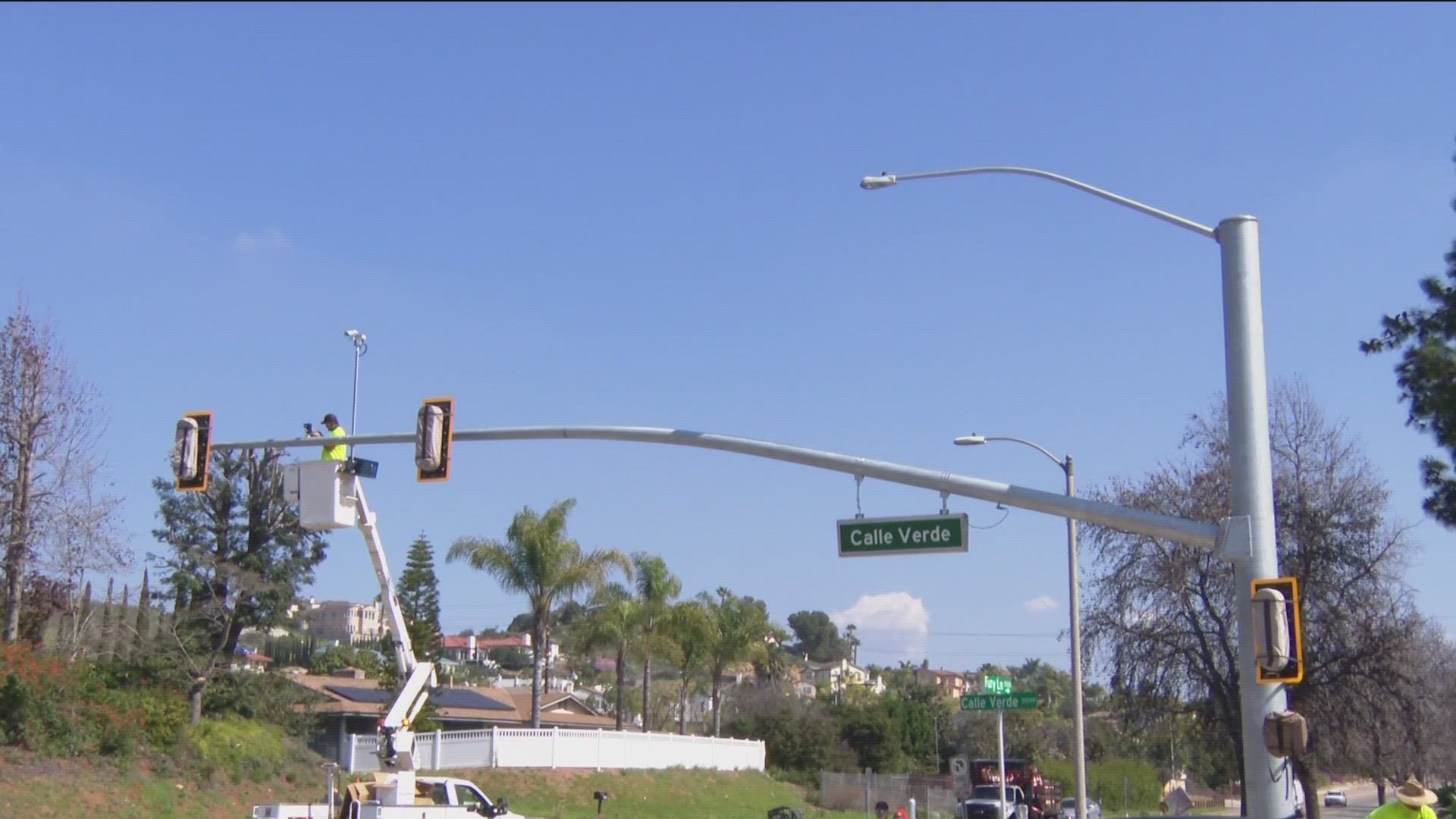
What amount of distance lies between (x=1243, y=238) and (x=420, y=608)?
80232 millimetres

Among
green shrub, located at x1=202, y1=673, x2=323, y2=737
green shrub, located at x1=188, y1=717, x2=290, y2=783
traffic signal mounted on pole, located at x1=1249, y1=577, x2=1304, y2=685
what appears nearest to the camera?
traffic signal mounted on pole, located at x1=1249, y1=577, x2=1304, y2=685

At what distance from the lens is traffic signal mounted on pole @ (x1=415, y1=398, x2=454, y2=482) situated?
16.8 m

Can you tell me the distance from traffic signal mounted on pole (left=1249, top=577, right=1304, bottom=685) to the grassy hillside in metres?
28.3

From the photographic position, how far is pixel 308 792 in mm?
41281

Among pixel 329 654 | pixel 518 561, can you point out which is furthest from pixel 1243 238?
pixel 329 654

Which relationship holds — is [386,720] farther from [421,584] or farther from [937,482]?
[421,584]

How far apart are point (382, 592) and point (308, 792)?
17494mm

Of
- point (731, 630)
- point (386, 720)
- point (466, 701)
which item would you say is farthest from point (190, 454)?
point (731, 630)

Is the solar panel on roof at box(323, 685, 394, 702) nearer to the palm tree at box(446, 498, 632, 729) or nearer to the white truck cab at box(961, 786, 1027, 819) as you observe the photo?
the palm tree at box(446, 498, 632, 729)

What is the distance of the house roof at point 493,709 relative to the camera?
5725 cm

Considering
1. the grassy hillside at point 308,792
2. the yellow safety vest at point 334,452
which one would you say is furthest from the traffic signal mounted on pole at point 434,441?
the grassy hillside at point 308,792

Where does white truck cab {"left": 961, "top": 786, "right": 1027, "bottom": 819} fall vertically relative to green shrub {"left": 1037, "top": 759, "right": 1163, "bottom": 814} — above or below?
above

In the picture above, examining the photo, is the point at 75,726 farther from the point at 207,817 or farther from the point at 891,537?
the point at 891,537

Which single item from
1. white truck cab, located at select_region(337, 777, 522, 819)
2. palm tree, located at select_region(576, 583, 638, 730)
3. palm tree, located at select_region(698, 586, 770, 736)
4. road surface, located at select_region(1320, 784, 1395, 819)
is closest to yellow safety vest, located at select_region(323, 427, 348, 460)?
white truck cab, located at select_region(337, 777, 522, 819)
